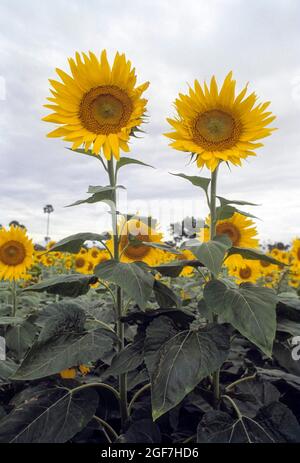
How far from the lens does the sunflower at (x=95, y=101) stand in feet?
6.72

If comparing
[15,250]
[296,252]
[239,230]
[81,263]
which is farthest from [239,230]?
[81,263]

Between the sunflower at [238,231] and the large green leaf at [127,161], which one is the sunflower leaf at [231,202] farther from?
the sunflower at [238,231]

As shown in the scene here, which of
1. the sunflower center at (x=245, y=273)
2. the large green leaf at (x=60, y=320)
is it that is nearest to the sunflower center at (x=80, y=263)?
the sunflower center at (x=245, y=273)

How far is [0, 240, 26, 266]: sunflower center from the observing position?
4020 millimetres

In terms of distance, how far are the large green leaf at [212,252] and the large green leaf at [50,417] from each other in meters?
0.77

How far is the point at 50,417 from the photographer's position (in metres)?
1.76

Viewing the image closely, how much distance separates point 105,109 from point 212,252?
905mm

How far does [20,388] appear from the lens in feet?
7.95

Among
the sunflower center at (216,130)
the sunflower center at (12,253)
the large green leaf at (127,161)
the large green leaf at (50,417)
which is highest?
the sunflower center at (216,130)

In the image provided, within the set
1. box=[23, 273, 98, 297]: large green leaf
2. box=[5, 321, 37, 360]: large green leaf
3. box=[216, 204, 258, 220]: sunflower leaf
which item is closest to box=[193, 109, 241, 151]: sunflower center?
box=[216, 204, 258, 220]: sunflower leaf

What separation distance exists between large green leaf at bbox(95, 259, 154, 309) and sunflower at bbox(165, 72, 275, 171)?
0.61m
